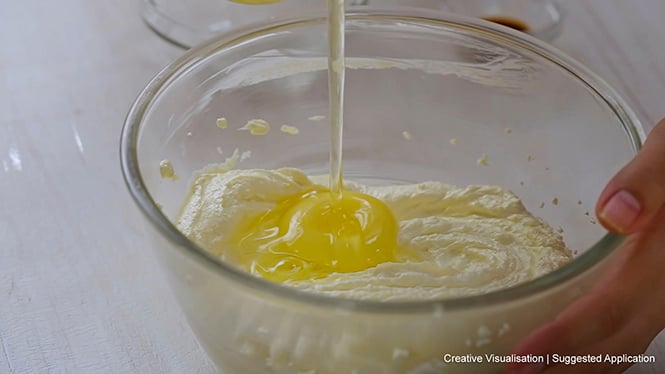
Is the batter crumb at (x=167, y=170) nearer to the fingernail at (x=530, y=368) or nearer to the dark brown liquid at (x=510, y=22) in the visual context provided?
the fingernail at (x=530, y=368)

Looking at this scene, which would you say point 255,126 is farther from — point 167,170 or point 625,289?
point 625,289

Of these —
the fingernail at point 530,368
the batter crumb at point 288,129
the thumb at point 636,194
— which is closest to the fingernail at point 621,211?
the thumb at point 636,194

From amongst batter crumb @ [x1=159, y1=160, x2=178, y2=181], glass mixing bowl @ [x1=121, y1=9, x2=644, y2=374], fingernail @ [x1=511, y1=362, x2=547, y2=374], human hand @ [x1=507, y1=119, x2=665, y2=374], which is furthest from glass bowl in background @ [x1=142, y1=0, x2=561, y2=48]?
fingernail @ [x1=511, y1=362, x2=547, y2=374]

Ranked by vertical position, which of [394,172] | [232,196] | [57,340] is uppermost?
[394,172]

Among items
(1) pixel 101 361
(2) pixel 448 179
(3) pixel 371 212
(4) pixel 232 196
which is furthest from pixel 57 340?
(2) pixel 448 179

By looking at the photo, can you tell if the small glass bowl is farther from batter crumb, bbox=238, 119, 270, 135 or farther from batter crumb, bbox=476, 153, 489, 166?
batter crumb, bbox=238, 119, 270, 135

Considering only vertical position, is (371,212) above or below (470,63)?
below

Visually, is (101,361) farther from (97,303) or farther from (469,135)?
(469,135)

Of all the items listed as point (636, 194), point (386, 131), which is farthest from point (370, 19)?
point (636, 194)
